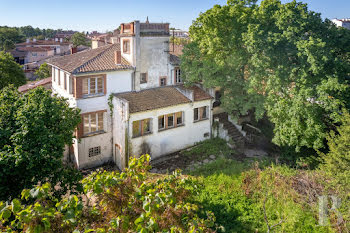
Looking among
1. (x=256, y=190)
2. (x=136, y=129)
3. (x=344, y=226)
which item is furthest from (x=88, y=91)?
(x=344, y=226)

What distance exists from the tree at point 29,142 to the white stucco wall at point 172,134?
810cm

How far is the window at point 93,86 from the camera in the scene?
24484 mm

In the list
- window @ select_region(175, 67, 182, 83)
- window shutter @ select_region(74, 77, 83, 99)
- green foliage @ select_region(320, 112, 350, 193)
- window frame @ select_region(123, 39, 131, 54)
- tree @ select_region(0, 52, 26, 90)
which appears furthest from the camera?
tree @ select_region(0, 52, 26, 90)

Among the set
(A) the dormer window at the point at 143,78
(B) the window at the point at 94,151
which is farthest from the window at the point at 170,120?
(B) the window at the point at 94,151

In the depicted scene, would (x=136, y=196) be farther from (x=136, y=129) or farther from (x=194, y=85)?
(x=194, y=85)

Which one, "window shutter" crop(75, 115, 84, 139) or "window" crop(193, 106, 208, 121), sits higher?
"window" crop(193, 106, 208, 121)

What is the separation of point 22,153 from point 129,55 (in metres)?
15.3

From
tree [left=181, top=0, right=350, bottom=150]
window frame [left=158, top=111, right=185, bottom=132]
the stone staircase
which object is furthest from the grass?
the stone staircase

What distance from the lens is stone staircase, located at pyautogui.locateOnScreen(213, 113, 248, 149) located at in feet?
97.7

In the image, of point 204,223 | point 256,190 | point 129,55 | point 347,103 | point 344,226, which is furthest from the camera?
point 129,55

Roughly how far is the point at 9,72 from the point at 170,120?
87.7ft

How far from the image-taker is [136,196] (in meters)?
8.16

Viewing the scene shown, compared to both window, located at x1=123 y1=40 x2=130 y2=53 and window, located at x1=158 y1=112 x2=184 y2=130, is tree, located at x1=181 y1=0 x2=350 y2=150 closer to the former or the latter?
window, located at x1=158 y1=112 x2=184 y2=130

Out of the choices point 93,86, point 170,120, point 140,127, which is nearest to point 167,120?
point 170,120
